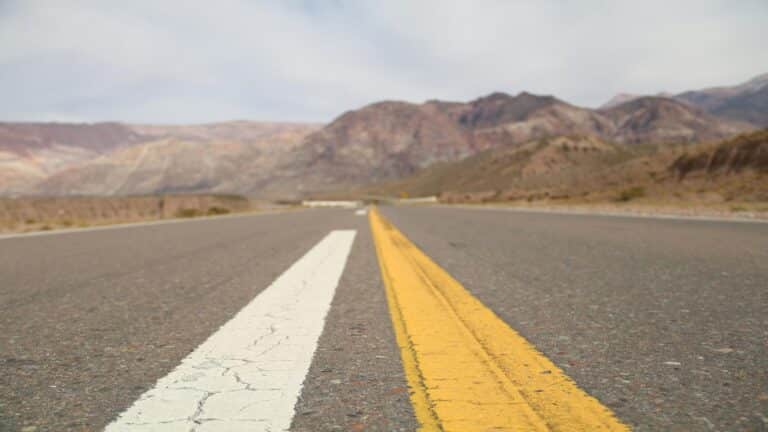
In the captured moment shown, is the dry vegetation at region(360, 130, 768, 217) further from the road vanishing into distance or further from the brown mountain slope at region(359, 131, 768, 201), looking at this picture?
the road vanishing into distance

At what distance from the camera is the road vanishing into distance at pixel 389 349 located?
149 centimetres

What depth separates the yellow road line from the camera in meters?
1.41

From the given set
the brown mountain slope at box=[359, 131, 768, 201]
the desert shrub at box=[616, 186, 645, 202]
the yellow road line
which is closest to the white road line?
the yellow road line

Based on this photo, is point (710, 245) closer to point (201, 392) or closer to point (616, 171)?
point (201, 392)

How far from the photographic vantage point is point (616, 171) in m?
54.3

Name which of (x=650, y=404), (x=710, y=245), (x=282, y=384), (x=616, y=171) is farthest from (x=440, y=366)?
(x=616, y=171)

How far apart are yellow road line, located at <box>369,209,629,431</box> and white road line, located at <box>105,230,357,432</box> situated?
43 cm

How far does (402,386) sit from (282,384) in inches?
16.4

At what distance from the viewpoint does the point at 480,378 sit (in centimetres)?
171

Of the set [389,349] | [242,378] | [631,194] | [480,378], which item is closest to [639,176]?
[631,194]

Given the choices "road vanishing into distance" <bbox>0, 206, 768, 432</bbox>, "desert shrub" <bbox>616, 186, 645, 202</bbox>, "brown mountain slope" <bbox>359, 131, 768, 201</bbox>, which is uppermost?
"brown mountain slope" <bbox>359, 131, 768, 201</bbox>

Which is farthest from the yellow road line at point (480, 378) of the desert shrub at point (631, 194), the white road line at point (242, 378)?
the desert shrub at point (631, 194)

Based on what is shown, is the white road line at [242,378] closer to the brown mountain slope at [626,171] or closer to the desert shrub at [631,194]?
the brown mountain slope at [626,171]

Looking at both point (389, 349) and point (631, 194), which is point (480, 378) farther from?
point (631, 194)
